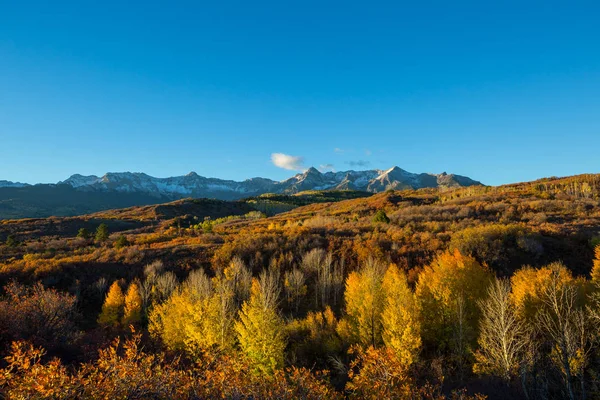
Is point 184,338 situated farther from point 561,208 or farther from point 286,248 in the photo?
point 561,208

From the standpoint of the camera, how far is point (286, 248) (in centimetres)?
5275

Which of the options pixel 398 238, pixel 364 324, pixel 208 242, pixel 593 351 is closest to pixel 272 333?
pixel 364 324

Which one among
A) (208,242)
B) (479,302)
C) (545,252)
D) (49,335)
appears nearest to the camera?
(49,335)

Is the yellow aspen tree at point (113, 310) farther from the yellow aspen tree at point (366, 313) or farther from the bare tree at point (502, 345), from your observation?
the bare tree at point (502, 345)

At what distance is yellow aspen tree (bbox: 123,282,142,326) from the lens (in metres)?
36.0

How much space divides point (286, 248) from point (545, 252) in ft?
124

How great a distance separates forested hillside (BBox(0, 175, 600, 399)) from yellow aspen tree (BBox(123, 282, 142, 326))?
164mm

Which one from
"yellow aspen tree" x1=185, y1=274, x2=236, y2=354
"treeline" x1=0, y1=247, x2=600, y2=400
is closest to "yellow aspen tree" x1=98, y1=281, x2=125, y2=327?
"treeline" x1=0, y1=247, x2=600, y2=400

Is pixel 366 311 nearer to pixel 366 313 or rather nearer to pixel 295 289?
pixel 366 313

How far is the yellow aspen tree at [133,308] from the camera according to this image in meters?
36.0

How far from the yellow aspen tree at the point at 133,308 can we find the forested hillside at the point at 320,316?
0.16 metres

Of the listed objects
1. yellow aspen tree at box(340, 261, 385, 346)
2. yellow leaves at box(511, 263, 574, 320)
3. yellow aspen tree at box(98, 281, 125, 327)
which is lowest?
yellow aspen tree at box(98, 281, 125, 327)

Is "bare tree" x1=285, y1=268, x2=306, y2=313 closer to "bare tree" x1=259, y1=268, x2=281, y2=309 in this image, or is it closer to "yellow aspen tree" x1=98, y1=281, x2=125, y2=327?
"bare tree" x1=259, y1=268, x2=281, y2=309

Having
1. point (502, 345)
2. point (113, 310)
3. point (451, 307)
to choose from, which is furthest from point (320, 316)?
point (113, 310)
